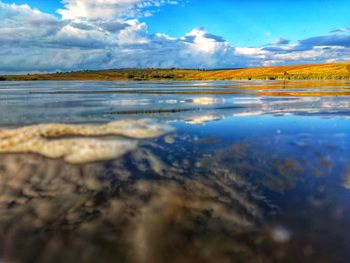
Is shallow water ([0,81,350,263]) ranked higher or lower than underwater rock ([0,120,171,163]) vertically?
lower

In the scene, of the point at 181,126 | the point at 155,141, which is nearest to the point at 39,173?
the point at 155,141

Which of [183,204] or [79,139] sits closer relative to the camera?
[183,204]

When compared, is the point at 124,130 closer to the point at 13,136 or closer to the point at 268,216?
the point at 13,136

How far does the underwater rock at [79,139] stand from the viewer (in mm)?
11180

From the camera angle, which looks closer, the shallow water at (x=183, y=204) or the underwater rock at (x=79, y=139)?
the shallow water at (x=183, y=204)

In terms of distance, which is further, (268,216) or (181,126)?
(181,126)

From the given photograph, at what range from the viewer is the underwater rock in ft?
36.7

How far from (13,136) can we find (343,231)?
12.7m

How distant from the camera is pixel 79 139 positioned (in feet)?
43.2

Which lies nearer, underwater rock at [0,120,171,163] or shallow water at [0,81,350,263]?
shallow water at [0,81,350,263]

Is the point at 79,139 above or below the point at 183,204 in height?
above

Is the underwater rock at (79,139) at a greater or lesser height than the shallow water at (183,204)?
greater

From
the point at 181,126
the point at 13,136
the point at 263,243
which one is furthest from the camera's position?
the point at 181,126

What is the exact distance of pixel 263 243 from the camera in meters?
5.62
